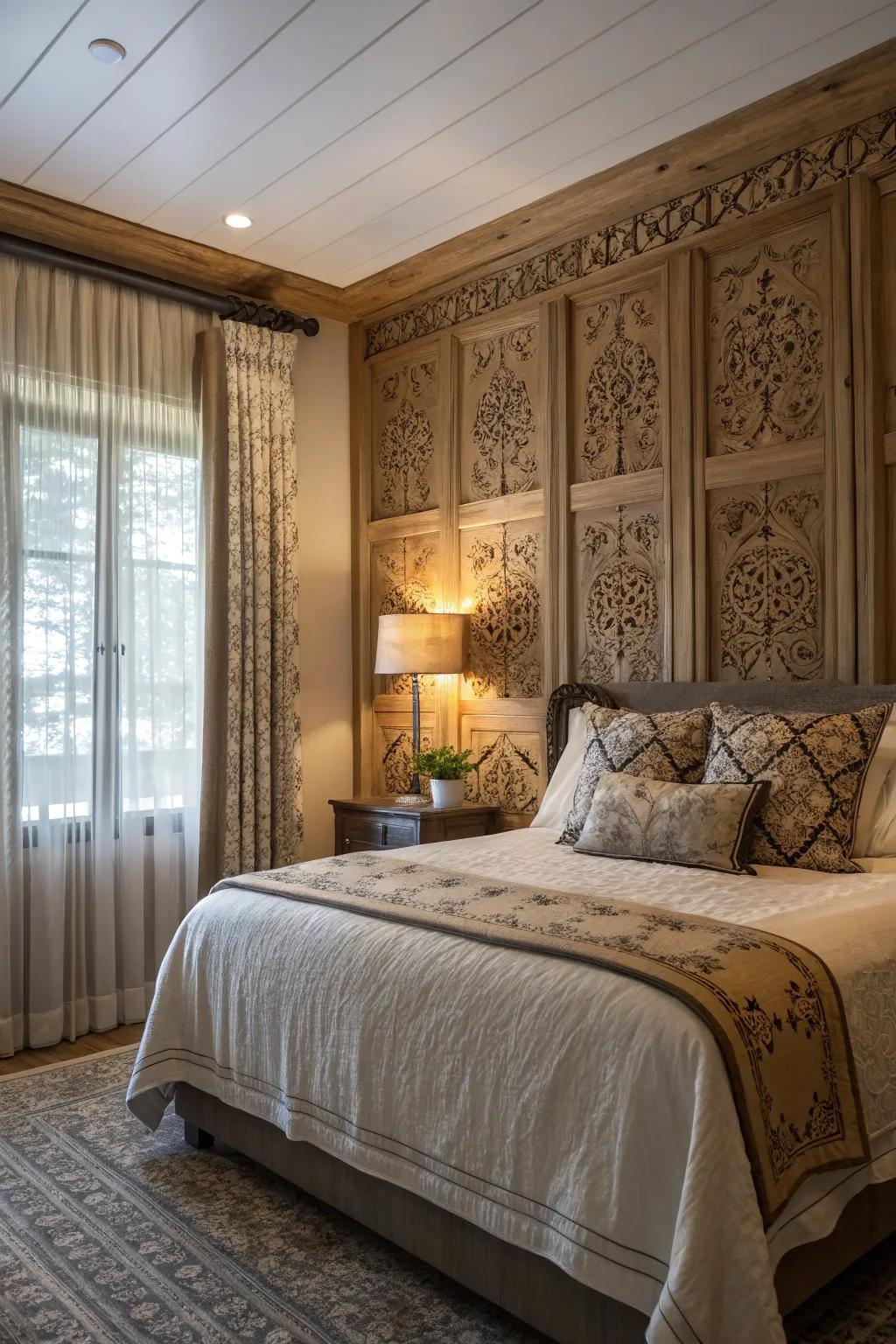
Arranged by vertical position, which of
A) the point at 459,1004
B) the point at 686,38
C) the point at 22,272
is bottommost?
the point at 459,1004

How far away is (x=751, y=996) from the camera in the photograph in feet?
5.52

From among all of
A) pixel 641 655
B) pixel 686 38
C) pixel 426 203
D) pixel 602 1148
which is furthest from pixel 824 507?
pixel 602 1148

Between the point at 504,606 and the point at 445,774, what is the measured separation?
716 millimetres

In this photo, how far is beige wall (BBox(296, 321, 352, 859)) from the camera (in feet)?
15.2

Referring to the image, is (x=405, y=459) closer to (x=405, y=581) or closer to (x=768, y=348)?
(x=405, y=581)

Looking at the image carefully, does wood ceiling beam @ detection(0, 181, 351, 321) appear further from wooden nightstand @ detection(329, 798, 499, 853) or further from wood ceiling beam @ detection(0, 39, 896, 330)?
wooden nightstand @ detection(329, 798, 499, 853)

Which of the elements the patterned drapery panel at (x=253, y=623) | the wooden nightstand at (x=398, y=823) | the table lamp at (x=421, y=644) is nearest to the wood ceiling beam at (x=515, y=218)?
the patterned drapery panel at (x=253, y=623)

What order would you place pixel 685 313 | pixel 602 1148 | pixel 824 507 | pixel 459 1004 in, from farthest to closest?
pixel 685 313
pixel 824 507
pixel 459 1004
pixel 602 1148

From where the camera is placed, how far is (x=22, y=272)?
3.73m

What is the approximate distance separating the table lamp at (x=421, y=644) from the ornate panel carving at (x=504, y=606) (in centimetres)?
12

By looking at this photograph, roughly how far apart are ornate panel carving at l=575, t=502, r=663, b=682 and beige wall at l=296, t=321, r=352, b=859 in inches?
51.3

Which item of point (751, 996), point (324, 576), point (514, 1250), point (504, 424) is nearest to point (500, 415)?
point (504, 424)

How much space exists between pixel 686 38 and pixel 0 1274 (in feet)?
10.9

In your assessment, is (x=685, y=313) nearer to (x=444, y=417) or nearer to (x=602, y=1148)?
(x=444, y=417)
